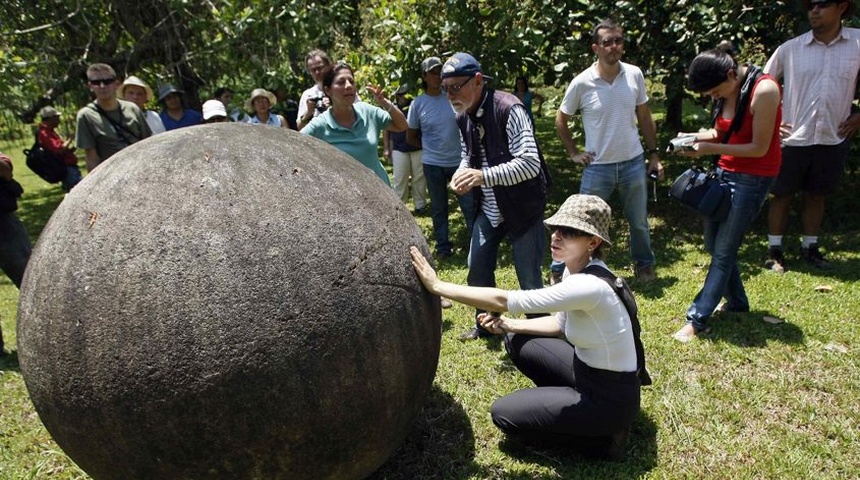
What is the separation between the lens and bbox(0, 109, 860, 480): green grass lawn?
11.5ft

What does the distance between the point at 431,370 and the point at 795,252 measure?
5.01 meters

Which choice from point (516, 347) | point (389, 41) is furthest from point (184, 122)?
point (516, 347)

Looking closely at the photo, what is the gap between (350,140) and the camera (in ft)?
15.9

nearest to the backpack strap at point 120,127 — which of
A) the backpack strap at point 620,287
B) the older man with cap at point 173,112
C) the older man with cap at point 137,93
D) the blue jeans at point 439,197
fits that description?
the older man with cap at point 137,93

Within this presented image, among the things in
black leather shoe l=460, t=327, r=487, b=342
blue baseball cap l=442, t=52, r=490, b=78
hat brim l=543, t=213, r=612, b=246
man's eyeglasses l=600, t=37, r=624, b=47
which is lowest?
black leather shoe l=460, t=327, r=487, b=342

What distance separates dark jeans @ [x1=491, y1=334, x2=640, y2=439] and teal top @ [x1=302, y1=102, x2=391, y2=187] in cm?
191

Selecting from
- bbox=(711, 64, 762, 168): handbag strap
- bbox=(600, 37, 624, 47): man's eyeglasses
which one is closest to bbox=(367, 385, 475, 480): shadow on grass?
bbox=(711, 64, 762, 168): handbag strap

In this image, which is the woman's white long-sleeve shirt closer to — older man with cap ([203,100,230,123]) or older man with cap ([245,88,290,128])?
older man with cap ([203,100,230,123])

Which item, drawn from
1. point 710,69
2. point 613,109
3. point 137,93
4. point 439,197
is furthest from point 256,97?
point 710,69

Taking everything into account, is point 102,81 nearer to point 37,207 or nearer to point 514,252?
point 514,252

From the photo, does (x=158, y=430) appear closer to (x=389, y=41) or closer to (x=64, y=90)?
(x=389, y=41)

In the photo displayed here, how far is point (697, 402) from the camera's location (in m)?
4.00

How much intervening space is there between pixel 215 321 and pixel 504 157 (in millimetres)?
2269

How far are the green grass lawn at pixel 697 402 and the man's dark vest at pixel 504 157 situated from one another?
1.11m
